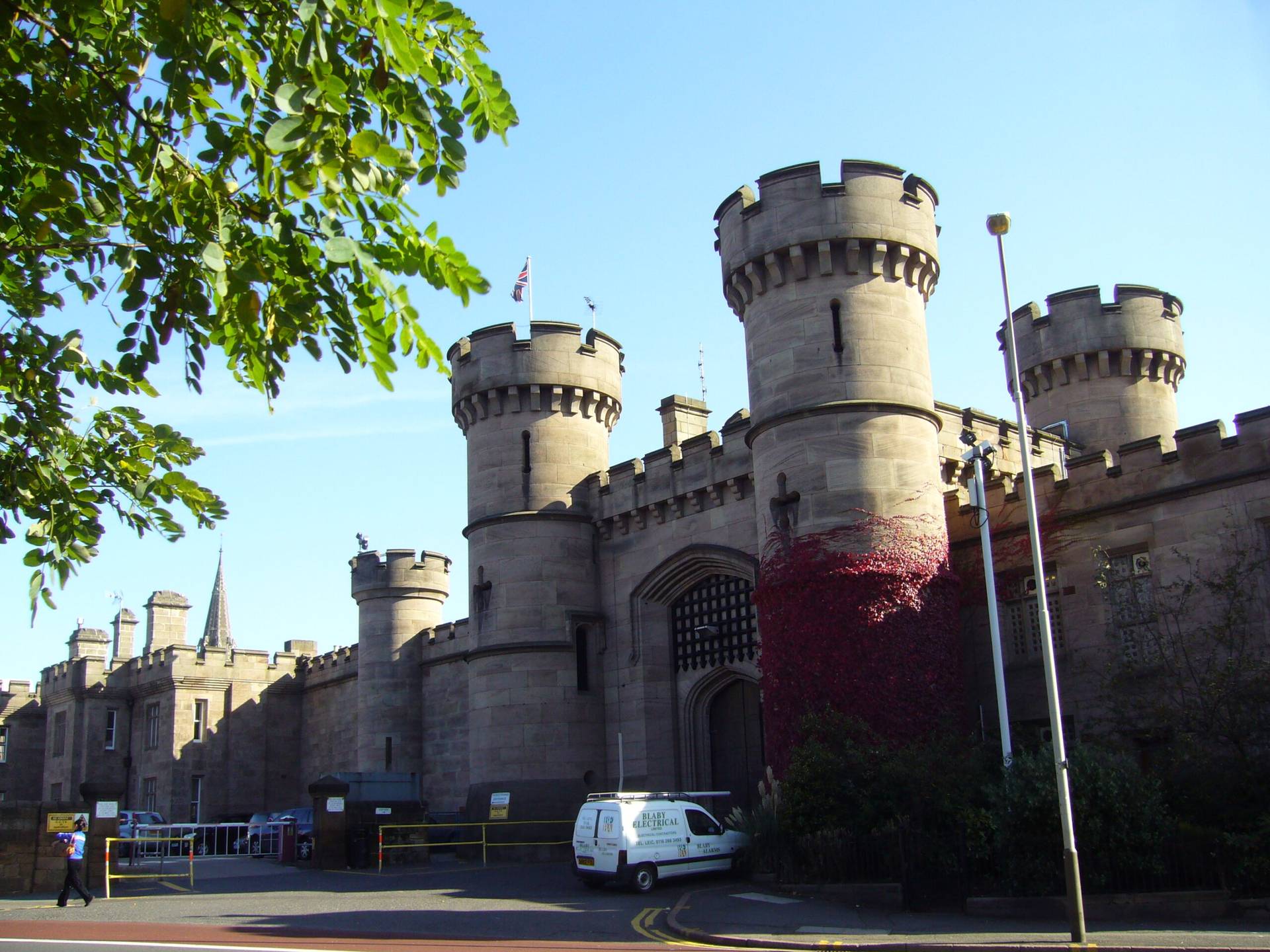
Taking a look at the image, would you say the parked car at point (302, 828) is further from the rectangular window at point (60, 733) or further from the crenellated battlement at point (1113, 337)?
the crenellated battlement at point (1113, 337)

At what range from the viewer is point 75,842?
19.4m

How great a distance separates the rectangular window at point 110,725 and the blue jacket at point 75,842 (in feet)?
89.4

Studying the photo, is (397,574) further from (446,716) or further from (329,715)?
(329,715)

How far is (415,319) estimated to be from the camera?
6.55m

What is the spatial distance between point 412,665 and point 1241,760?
2509cm


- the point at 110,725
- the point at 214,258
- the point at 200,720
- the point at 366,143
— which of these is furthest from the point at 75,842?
the point at 110,725

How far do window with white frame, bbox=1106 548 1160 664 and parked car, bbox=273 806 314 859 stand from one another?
17742 millimetres

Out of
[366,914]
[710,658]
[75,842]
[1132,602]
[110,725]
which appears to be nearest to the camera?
[366,914]

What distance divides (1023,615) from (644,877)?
8014 mm

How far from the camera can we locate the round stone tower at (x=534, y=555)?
26172 millimetres

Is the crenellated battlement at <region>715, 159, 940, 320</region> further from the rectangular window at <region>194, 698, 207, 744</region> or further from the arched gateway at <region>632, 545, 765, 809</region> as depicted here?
the rectangular window at <region>194, 698, 207, 744</region>

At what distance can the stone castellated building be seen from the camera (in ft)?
66.1

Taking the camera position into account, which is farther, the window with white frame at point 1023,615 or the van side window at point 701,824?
the window with white frame at point 1023,615

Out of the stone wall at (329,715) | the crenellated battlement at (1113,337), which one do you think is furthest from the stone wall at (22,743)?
the crenellated battlement at (1113,337)
